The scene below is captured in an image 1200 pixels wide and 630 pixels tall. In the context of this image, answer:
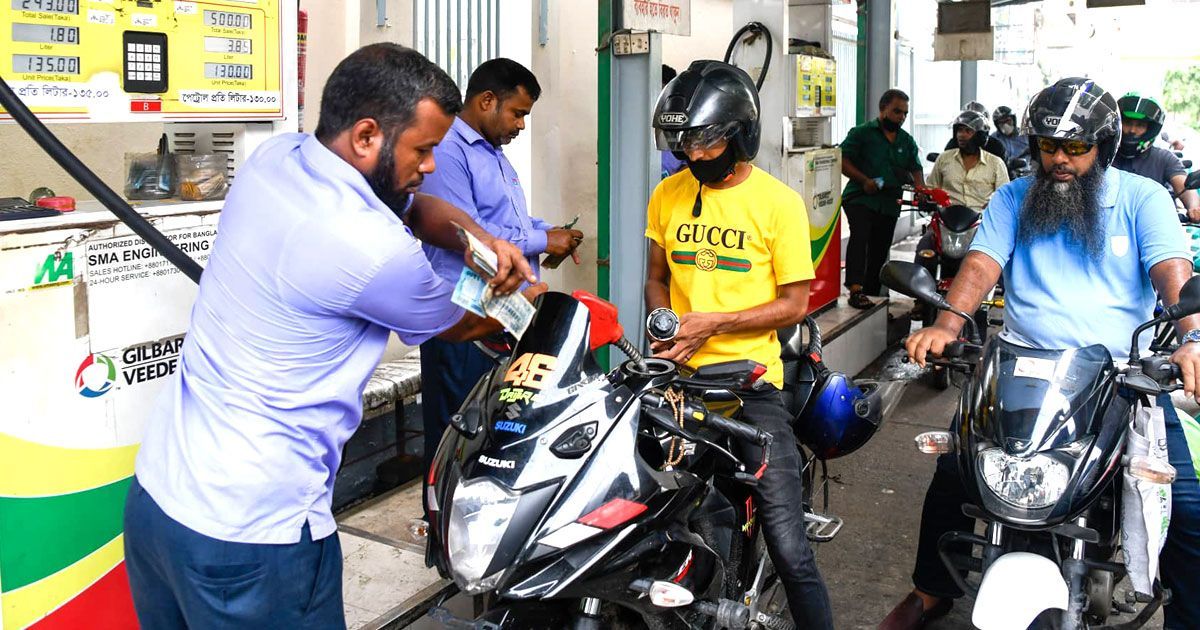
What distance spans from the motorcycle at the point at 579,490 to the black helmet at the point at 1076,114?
4.26ft

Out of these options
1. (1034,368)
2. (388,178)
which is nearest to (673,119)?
(1034,368)

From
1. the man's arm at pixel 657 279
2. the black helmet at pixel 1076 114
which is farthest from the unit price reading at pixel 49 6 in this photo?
the black helmet at pixel 1076 114

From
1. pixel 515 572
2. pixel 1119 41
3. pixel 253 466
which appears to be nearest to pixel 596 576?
pixel 515 572

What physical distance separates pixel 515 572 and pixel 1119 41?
99.8ft

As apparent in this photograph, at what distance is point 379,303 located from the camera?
225 centimetres

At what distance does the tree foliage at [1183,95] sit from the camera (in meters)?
30.7

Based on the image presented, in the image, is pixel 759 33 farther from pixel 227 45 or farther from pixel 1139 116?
pixel 227 45

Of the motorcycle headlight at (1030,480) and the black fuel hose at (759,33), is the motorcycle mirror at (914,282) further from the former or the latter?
the black fuel hose at (759,33)

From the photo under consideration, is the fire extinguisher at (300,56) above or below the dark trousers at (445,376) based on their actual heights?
above

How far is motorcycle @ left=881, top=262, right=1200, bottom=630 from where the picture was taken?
9.64 feet

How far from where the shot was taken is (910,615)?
414 centimetres

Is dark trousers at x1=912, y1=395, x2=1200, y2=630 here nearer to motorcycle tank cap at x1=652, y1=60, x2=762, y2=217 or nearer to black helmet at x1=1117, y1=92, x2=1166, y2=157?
motorcycle tank cap at x1=652, y1=60, x2=762, y2=217

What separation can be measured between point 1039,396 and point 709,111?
49.9 inches

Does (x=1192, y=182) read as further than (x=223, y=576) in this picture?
Yes
